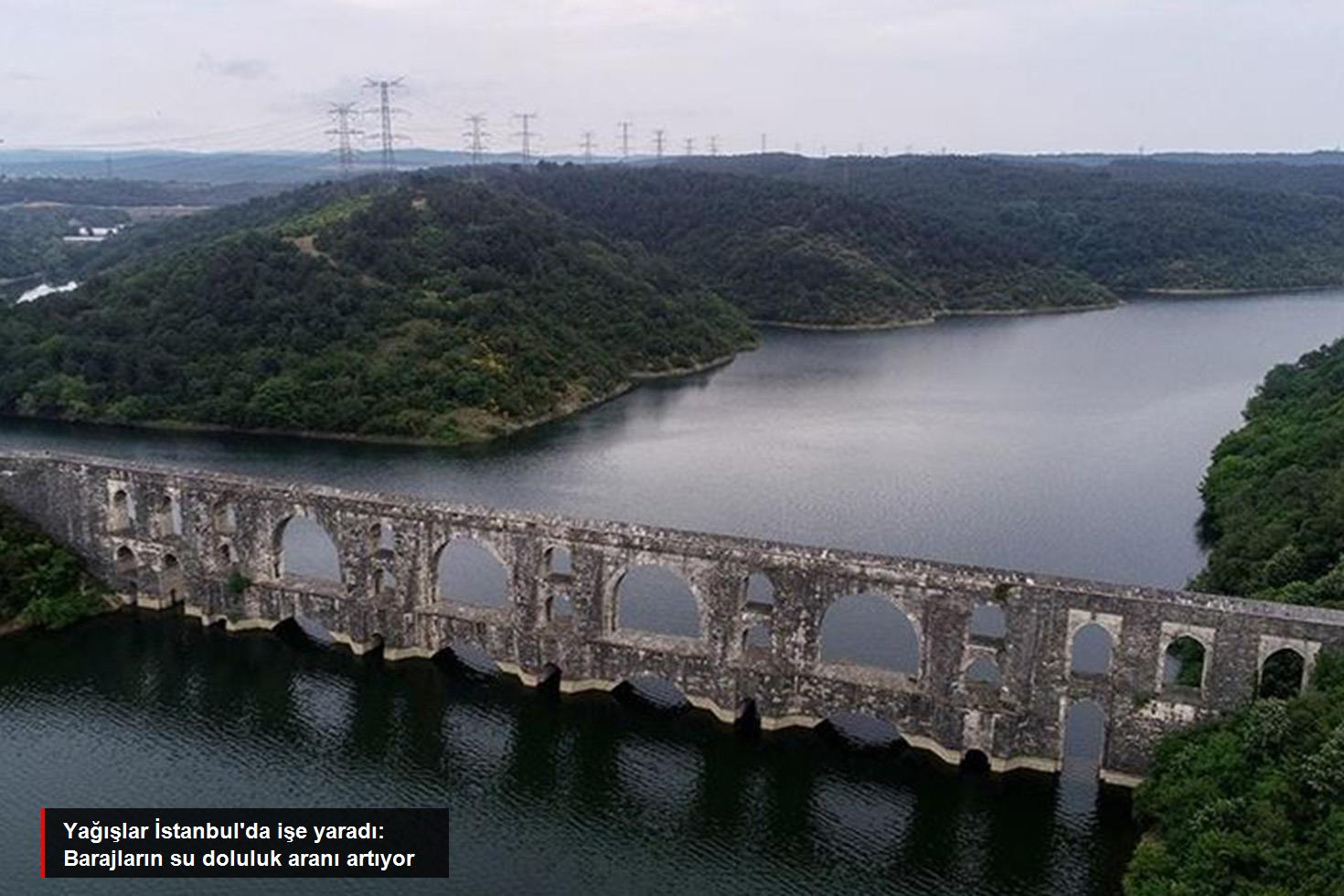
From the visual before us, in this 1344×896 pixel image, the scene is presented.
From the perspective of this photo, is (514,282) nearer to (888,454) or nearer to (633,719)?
(888,454)

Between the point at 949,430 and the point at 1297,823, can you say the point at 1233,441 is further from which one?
the point at 1297,823

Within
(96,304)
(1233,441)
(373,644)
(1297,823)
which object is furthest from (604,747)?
(96,304)

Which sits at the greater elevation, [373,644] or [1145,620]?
[1145,620]

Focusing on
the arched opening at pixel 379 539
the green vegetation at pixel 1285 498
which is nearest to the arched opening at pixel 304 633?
the arched opening at pixel 379 539

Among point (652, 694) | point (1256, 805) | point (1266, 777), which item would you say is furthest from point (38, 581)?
point (1266, 777)

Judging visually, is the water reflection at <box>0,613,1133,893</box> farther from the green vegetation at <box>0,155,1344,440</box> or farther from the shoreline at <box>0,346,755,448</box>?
the shoreline at <box>0,346,755,448</box>

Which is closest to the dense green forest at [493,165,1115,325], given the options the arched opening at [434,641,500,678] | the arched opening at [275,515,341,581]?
the arched opening at [275,515,341,581]
